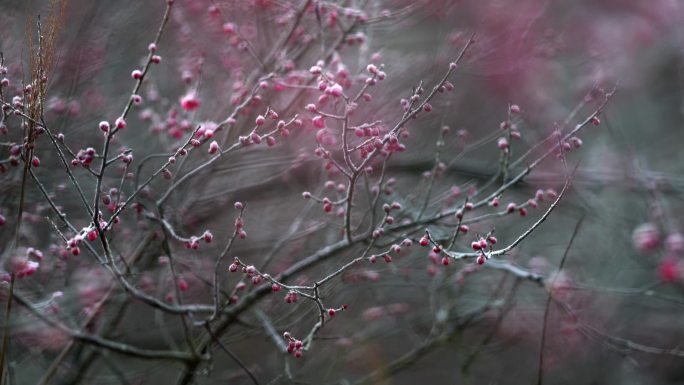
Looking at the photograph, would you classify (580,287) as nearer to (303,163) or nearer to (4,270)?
(303,163)

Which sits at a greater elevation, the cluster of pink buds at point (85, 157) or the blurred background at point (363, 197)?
the cluster of pink buds at point (85, 157)

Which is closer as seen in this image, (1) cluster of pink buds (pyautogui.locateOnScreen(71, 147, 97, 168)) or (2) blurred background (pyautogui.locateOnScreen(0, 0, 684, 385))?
(1) cluster of pink buds (pyautogui.locateOnScreen(71, 147, 97, 168))

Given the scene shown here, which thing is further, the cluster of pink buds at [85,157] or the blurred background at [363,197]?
the blurred background at [363,197]

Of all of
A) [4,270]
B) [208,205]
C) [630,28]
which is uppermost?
[4,270]

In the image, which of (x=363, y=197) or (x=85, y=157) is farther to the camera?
(x=363, y=197)

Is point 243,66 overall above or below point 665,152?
above

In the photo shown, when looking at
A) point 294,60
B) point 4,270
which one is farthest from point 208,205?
point 4,270

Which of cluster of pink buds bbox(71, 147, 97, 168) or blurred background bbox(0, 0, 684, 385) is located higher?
cluster of pink buds bbox(71, 147, 97, 168)

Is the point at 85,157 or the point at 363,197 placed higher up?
the point at 85,157
